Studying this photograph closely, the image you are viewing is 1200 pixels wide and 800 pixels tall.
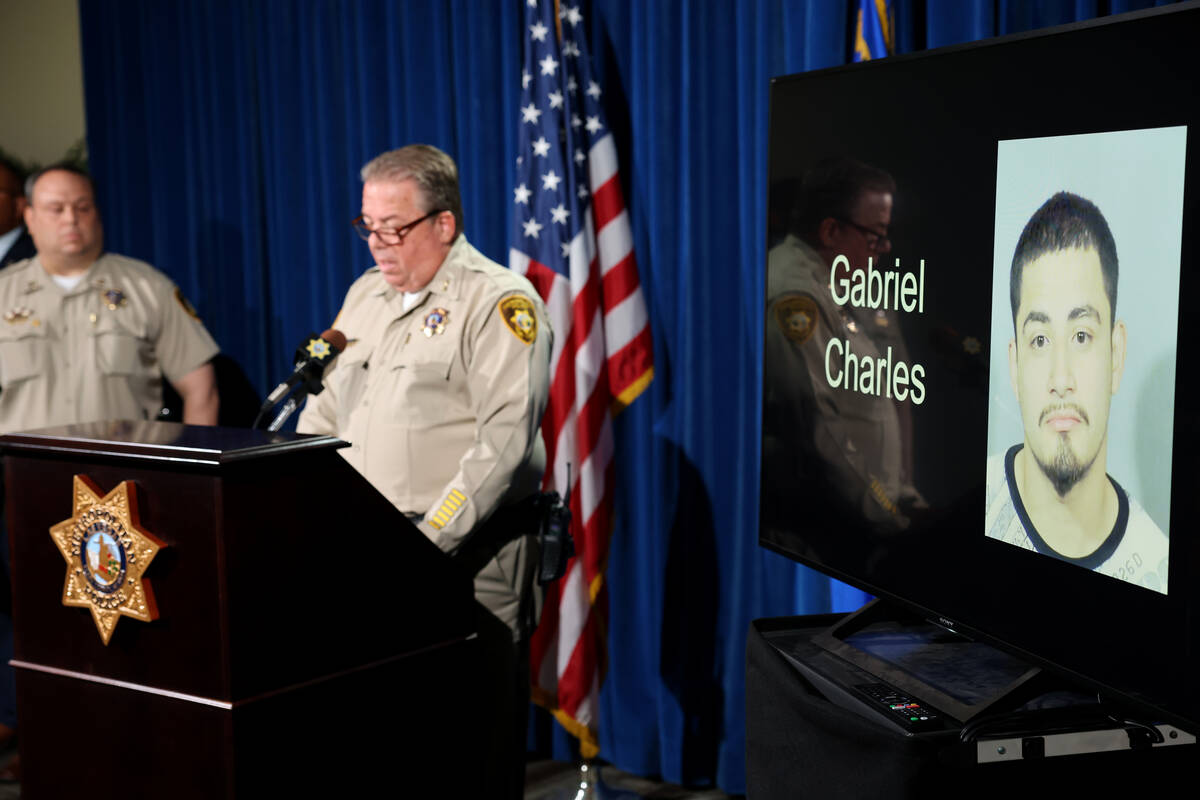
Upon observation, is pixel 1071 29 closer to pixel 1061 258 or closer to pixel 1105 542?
pixel 1061 258

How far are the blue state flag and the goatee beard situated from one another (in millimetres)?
1490

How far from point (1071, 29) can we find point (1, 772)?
3.68m

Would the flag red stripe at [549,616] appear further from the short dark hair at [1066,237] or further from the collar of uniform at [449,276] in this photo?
the short dark hair at [1066,237]

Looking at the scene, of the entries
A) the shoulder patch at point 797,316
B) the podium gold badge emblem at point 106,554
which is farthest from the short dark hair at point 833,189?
the podium gold badge emblem at point 106,554

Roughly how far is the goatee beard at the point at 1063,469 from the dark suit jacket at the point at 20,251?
3.79 m

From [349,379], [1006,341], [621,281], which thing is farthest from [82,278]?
[1006,341]

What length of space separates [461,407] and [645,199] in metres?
1.05

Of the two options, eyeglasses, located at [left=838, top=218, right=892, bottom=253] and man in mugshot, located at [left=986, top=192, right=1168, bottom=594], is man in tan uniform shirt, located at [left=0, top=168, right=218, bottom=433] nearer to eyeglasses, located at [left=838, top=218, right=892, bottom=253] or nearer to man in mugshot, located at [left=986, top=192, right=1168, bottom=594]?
eyeglasses, located at [left=838, top=218, right=892, bottom=253]

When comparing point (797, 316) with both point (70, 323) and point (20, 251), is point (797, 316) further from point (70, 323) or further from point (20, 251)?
point (20, 251)

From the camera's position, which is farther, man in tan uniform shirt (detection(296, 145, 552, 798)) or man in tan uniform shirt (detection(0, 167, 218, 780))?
man in tan uniform shirt (detection(0, 167, 218, 780))

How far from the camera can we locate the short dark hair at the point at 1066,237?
1.43m

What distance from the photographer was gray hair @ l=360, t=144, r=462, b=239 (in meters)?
2.85

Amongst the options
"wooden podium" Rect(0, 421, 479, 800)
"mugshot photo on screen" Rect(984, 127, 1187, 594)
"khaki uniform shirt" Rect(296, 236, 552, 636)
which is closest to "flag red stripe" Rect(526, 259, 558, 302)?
"khaki uniform shirt" Rect(296, 236, 552, 636)

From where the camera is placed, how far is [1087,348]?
147 cm
